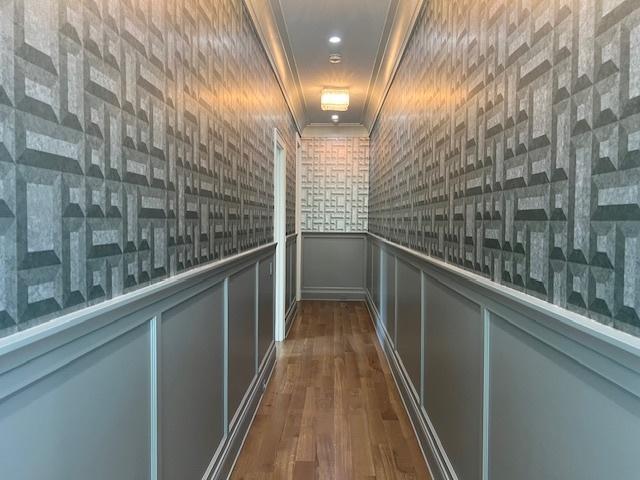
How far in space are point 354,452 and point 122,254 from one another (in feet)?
6.11

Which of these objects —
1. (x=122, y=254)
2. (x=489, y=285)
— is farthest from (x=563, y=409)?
(x=122, y=254)

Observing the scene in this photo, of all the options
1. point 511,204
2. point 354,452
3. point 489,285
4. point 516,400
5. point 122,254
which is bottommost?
point 354,452

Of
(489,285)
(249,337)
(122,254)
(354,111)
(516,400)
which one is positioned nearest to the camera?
(122,254)

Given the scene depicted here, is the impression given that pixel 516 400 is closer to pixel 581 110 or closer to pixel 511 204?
pixel 511 204

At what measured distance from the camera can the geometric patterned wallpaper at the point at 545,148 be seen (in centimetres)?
82

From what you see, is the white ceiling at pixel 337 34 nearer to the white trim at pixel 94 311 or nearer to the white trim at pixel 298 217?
the white trim at pixel 298 217

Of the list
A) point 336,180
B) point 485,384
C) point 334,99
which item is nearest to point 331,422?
point 485,384

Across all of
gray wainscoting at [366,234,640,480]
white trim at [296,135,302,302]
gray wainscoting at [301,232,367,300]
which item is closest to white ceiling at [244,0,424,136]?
white trim at [296,135,302,302]

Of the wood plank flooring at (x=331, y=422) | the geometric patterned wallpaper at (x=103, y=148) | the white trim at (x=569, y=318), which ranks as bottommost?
the wood plank flooring at (x=331, y=422)

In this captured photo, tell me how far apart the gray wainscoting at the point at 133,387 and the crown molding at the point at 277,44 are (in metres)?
1.58

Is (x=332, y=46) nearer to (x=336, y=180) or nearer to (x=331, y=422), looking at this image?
(x=331, y=422)

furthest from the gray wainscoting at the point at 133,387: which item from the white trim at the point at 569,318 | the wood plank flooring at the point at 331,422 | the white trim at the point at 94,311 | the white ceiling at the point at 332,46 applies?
the white ceiling at the point at 332,46

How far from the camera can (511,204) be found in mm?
1349

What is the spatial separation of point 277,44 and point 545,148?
3.04 m
